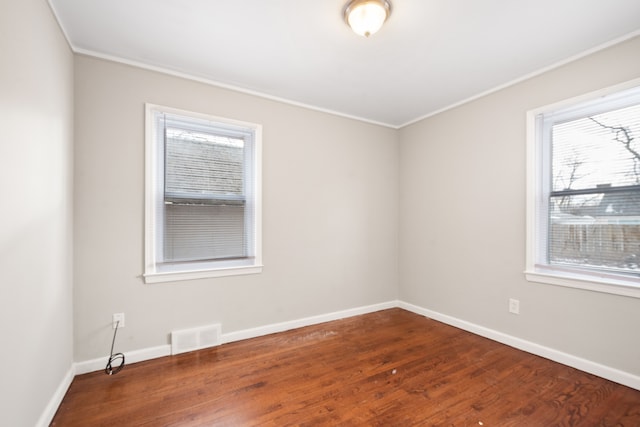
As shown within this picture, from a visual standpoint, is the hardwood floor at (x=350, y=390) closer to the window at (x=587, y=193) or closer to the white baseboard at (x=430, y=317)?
the white baseboard at (x=430, y=317)

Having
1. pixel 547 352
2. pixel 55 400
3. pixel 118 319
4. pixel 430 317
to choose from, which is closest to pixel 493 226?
pixel 547 352

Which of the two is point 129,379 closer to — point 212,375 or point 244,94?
point 212,375

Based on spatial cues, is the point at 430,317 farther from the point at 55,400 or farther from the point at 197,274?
the point at 55,400

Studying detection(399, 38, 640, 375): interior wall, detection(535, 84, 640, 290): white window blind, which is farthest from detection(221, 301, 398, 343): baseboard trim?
detection(535, 84, 640, 290): white window blind

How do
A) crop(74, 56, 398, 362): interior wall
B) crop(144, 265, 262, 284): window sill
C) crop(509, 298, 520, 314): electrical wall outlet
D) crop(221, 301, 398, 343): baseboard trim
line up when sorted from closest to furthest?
crop(74, 56, 398, 362): interior wall < crop(144, 265, 262, 284): window sill < crop(509, 298, 520, 314): electrical wall outlet < crop(221, 301, 398, 343): baseboard trim

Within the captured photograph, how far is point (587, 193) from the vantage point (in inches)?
91.9

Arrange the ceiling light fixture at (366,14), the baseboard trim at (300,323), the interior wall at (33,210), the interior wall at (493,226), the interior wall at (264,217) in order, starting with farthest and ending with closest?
the baseboard trim at (300,323)
the interior wall at (264,217)
the interior wall at (493,226)
the ceiling light fixture at (366,14)
the interior wall at (33,210)

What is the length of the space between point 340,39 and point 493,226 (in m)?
2.31

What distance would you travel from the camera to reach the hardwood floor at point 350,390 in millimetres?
1747

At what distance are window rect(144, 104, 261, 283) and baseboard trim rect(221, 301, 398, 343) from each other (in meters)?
0.61

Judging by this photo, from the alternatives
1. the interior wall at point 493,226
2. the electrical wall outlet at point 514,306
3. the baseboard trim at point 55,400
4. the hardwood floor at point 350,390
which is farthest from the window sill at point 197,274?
the electrical wall outlet at point 514,306

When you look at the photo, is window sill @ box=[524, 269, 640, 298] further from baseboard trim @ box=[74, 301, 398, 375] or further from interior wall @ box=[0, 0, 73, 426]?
interior wall @ box=[0, 0, 73, 426]

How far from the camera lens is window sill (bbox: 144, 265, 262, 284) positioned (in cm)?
248

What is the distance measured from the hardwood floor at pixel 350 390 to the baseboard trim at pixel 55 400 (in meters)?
0.04
